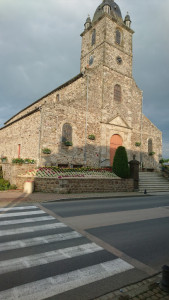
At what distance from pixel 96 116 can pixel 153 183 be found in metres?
9.20

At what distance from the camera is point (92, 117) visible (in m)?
19.3

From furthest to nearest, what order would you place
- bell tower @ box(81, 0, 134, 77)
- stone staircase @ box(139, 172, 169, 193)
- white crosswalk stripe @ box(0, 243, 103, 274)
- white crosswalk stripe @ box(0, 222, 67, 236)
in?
bell tower @ box(81, 0, 134, 77) → stone staircase @ box(139, 172, 169, 193) → white crosswalk stripe @ box(0, 222, 67, 236) → white crosswalk stripe @ box(0, 243, 103, 274)

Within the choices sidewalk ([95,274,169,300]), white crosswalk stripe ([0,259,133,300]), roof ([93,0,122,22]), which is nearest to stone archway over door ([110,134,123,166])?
roof ([93,0,122,22])

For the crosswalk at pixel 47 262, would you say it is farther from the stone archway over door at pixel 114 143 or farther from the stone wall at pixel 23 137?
the stone archway over door at pixel 114 143

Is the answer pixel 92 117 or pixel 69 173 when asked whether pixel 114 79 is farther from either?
pixel 69 173

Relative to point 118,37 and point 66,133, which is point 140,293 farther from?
point 118,37

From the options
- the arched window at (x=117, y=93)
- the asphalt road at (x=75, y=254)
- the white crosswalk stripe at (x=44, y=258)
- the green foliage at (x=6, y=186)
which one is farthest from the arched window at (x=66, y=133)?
the white crosswalk stripe at (x=44, y=258)

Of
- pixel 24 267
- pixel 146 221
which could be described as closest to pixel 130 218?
pixel 146 221

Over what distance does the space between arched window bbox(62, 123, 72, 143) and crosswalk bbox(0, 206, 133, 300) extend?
12391 mm

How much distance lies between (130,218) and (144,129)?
64.2ft

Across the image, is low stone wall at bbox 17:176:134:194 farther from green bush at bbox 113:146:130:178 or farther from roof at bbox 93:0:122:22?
roof at bbox 93:0:122:22

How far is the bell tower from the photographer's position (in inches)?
852

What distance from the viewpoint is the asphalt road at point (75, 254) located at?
8.71ft

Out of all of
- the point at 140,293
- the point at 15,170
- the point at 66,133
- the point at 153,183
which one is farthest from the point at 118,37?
the point at 140,293
